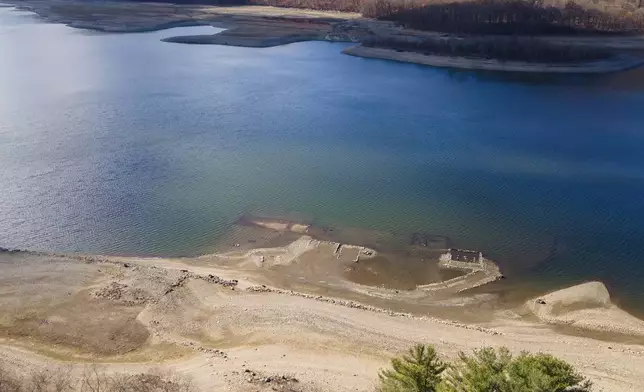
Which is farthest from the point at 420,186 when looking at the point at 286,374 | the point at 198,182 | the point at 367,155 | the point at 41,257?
the point at 41,257

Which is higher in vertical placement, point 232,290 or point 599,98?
point 599,98

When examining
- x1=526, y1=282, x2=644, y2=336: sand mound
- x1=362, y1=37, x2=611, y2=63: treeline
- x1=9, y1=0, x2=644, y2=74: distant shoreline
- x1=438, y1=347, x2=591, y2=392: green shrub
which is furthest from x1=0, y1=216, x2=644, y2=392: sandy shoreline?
x1=362, y1=37, x2=611, y2=63: treeline

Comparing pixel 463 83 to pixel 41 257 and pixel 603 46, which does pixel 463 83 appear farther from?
pixel 41 257

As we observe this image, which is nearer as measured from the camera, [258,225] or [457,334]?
[457,334]

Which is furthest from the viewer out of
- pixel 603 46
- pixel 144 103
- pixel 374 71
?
pixel 603 46

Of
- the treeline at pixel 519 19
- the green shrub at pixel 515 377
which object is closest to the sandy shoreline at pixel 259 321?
the green shrub at pixel 515 377

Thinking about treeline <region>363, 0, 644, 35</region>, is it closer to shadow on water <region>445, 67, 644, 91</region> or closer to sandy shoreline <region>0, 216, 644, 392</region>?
shadow on water <region>445, 67, 644, 91</region>

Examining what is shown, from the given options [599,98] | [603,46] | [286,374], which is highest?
[603,46]
